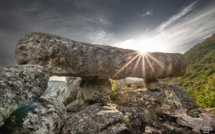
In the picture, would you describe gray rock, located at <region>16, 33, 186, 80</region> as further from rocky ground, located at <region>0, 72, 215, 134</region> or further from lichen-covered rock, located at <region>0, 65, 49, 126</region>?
lichen-covered rock, located at <region>0, 65, 49, 126</region>

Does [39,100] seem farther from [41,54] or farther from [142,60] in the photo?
[142,60]

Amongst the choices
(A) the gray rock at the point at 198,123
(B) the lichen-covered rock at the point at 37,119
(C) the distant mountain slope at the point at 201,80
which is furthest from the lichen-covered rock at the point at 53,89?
(C) the distant mountain slope at the point at 201,80

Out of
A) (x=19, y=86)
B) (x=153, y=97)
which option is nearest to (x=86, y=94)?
(x=153, y=97)

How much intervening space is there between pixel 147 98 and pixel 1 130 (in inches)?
342

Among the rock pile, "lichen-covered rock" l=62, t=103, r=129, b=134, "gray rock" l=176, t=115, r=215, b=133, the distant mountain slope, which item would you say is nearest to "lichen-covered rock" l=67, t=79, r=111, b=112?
the rock pile

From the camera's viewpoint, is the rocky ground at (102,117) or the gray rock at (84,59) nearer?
the rocky ground at (102,117)

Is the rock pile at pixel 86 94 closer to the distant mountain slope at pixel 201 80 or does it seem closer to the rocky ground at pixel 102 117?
the rocky ground at pixel 102 117

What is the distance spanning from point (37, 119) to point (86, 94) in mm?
5563

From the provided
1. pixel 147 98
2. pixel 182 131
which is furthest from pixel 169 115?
pixel 147 98

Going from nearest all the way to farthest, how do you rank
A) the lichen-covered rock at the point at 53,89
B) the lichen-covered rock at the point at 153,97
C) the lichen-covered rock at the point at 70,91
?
the lichen-covered rock at the point at 153,97 → the lichen-covered rock at the point at 70,91 → the lichen-covered rock at the point at 53,89

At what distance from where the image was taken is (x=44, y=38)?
7.38 metres

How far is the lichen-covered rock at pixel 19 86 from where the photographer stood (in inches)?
148

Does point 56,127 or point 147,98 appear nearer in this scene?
point 56,127

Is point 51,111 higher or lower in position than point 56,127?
higher
